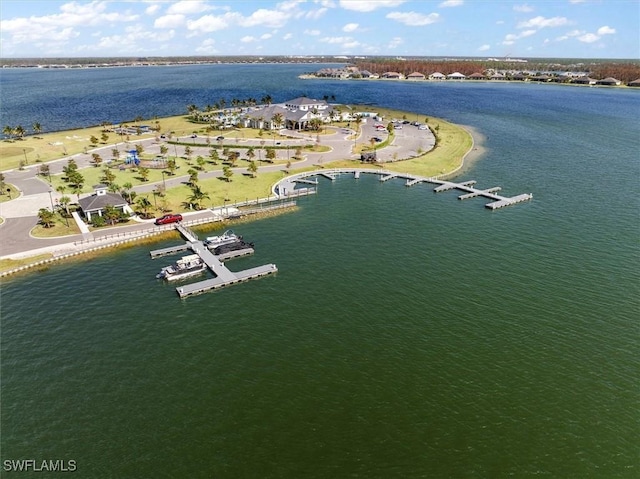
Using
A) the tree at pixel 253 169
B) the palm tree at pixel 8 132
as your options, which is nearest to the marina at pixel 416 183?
the tree at pixel 253 169

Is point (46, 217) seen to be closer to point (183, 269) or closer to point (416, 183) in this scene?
point (183, 269)

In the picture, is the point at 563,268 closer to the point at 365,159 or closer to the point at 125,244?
the point at 365,159

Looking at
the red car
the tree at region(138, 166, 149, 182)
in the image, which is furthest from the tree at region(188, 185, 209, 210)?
the tree at region(138, 166, 149, 182)

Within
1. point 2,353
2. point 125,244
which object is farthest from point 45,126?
point 2,353

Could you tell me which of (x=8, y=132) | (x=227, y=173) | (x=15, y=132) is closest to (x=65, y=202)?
(x=227, y=173)

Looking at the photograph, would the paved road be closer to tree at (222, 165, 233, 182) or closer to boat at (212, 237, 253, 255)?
tree at (222, 165, 233, 182)

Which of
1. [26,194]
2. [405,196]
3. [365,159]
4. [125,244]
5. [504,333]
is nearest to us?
[504,333]
